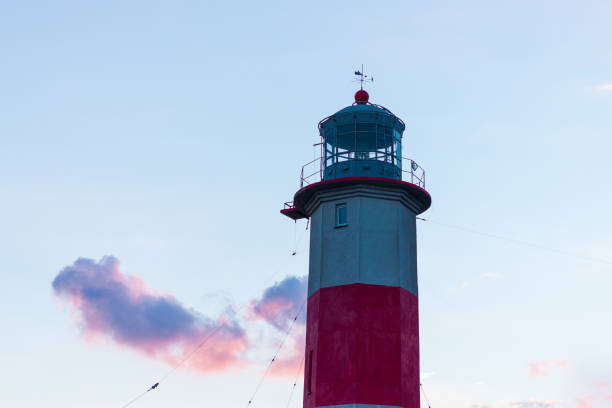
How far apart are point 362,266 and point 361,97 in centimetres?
868

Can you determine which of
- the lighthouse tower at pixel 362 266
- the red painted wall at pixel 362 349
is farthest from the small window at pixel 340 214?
the red painted wall at pixel 362 349

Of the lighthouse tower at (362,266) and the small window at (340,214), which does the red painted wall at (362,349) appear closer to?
the lighthouse tower at (362,266)

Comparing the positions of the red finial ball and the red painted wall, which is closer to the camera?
the red painted wall

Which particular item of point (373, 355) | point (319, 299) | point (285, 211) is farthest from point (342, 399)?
point (285, 211)

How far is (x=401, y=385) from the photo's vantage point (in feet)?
99.1

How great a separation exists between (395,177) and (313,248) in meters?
4.99

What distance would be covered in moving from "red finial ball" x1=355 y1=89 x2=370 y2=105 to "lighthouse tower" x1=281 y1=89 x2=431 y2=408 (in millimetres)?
56

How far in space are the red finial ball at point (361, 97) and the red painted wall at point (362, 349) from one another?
30.4ft

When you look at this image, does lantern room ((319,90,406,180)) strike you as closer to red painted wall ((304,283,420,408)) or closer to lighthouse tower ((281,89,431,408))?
lighthouse tower ((281,89,431,408))

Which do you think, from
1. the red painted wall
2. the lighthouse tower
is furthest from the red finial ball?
the red painted wall

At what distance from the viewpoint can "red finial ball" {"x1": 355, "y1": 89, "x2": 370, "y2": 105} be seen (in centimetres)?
3534

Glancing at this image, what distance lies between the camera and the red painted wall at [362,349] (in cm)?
2991

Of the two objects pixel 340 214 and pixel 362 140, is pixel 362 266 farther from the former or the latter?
pixel 362 140

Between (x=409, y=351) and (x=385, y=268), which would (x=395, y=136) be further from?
(x=409, y=351)
